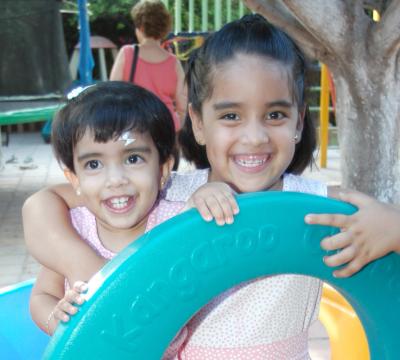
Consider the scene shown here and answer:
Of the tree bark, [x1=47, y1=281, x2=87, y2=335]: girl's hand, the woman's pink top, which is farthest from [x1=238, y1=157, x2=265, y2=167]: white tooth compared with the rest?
the woman's pink top

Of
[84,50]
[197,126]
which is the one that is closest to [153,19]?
[84,50]

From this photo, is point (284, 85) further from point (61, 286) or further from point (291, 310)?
point (61, 286)

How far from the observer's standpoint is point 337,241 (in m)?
1.17

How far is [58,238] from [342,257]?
57 centimetres

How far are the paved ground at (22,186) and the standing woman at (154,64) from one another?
106 centimetres

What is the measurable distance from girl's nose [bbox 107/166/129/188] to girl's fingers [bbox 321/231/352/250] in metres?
0.40

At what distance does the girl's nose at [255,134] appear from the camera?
4.19ft

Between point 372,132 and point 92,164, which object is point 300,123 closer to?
point 92,164

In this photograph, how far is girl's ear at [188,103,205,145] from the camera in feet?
4.71

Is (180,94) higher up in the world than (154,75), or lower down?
lower down

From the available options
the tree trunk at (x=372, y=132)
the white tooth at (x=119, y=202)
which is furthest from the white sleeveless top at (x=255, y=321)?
the tree trunk at (x=372, y=132)

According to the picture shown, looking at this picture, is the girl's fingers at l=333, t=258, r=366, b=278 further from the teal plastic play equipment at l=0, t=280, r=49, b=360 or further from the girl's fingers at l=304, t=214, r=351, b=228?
the teal plastic play equipment at l=0, t=280, r=49, b=360

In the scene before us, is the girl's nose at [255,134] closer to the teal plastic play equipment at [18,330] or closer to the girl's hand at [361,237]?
the girl's hand at [361,237]

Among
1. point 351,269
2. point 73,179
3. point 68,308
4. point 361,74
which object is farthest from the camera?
point 361,74
